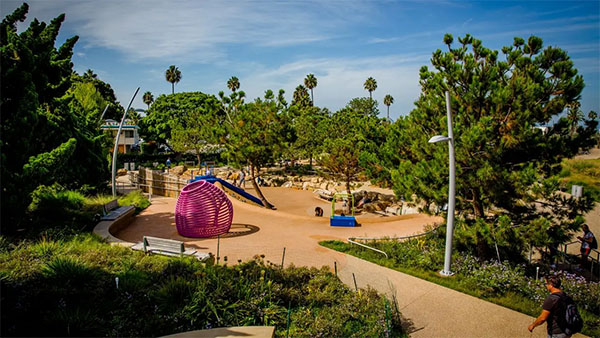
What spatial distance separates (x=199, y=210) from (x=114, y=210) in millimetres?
5240

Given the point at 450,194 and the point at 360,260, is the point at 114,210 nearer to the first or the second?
the point at 360,260

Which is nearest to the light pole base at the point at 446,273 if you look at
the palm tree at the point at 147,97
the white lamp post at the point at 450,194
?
the white lamp post at the point at 450,194

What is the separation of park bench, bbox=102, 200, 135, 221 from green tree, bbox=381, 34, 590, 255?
12.4 meters

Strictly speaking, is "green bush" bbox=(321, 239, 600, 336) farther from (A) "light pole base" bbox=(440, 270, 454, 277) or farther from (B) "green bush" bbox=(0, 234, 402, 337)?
(B) "green bush" bbox=(0, 234, 402, 337)

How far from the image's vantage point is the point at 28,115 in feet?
37.3

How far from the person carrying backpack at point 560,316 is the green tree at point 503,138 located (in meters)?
4.25

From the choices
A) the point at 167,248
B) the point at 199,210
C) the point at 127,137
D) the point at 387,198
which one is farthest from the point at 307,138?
the point at 127,137

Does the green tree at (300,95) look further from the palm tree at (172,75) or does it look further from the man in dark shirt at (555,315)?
the man in dark shirt at (555,315)

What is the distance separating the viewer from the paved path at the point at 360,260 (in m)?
8.59

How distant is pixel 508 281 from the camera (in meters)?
10.6

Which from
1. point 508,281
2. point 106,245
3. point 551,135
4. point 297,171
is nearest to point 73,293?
point 106,245

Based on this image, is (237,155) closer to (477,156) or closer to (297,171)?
(477,156)

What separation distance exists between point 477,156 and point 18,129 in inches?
541

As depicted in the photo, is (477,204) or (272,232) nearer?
(477,204)
